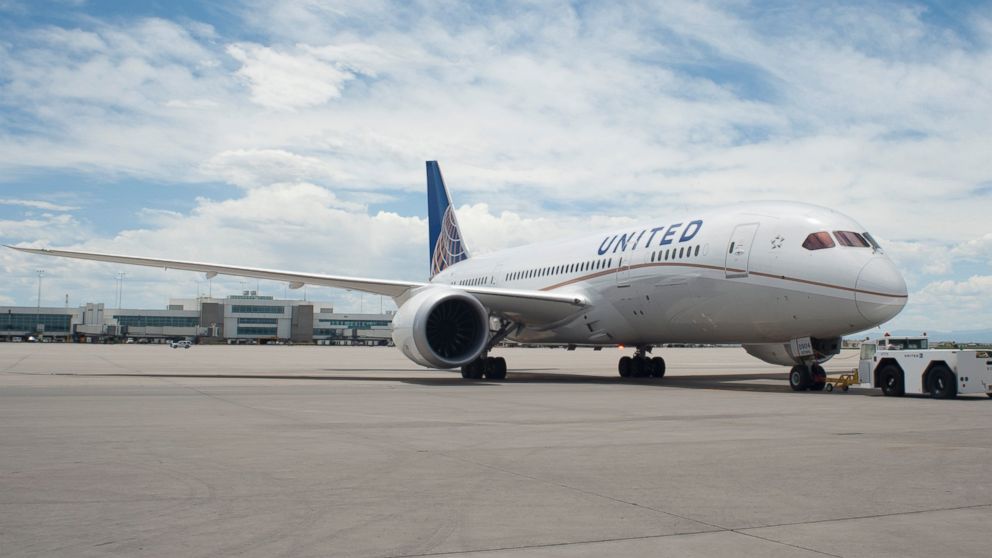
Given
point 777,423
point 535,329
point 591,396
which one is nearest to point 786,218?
point 591,396

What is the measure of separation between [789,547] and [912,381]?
1331 centimetres

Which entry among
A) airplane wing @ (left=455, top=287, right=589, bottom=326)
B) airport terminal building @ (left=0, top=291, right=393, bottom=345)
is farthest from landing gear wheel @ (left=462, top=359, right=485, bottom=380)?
airport terminal building @ (left=0, top=291, right=393, bottom=345)

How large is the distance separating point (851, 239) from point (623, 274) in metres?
5.80

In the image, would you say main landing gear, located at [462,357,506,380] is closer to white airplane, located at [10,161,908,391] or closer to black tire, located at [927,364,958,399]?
white airplane, located at [10,161,908,391]

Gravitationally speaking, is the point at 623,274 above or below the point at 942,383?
above

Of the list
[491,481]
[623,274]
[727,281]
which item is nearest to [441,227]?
[623,274]

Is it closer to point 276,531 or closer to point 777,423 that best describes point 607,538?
point 276,531

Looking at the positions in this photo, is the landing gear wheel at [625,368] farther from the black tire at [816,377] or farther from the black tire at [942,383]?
the black tire at [942,383]

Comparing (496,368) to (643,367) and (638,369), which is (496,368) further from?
(643,367)

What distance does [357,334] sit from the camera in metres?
132

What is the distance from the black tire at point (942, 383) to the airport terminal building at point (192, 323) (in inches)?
4246

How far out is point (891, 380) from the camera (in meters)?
16.6

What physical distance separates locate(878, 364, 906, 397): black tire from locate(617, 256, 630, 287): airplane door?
6.03 metres

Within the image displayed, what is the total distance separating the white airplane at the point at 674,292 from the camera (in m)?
16.1
